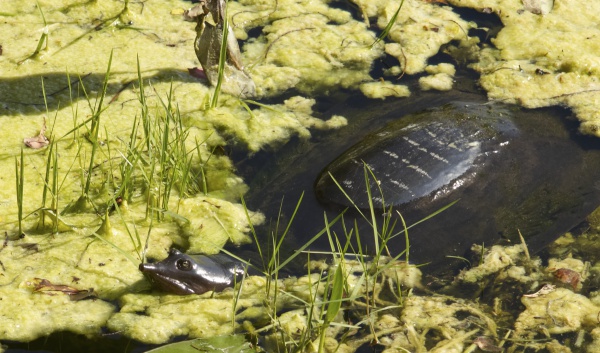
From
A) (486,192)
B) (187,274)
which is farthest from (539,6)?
(187,274)

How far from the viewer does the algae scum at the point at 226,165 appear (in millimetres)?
2484

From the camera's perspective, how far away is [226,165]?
319 cm

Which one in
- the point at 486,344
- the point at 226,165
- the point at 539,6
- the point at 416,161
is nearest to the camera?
the point at 486,344

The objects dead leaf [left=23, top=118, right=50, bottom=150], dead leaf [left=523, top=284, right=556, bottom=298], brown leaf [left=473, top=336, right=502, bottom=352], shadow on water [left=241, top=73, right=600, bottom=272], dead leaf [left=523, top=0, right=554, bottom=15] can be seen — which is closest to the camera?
brown leaf [left=473, top=336, right=502, bottom=352]

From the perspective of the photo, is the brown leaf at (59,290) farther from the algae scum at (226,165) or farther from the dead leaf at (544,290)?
the dead leaf at (544,290)

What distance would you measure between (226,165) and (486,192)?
1051 mm

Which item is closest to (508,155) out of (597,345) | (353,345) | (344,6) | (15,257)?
(597,345)

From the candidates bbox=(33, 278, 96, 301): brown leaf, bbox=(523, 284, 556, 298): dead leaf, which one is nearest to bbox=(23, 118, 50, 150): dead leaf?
bbox=(33, 278, 96, 301): brown leaf

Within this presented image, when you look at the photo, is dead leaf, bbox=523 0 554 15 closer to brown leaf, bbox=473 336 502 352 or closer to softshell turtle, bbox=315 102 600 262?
softshell turtle, bbox=315 102 600 262

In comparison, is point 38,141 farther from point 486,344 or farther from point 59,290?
point 486,344

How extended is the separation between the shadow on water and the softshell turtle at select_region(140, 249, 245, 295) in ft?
1.01

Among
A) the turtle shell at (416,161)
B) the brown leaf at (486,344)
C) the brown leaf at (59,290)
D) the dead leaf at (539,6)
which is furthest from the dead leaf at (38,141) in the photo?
the dead leaf at (539,6)

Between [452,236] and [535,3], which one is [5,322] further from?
[535,3]

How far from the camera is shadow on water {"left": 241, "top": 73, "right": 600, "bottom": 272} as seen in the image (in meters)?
2.90
